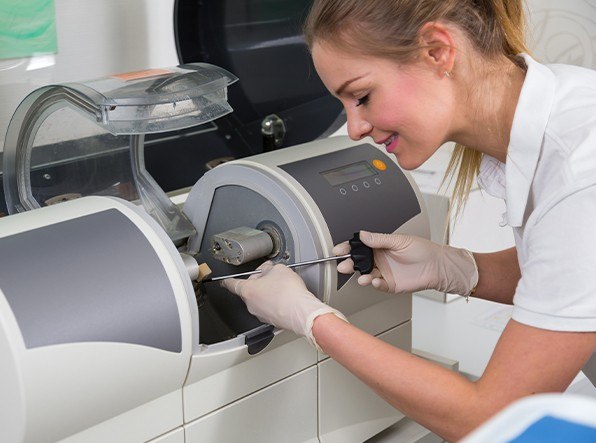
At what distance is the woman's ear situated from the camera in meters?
1.08

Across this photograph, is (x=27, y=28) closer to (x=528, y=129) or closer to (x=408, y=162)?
(x=408, y=162)

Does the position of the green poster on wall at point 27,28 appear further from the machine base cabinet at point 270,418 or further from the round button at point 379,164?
the machine base cabinet at point 270,418

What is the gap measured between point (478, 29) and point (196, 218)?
1.78 ft

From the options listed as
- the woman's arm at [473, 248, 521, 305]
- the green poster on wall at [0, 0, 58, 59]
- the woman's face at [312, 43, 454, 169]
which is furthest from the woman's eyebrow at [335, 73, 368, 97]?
the green poster on wall at [0, 0, 58, 59]

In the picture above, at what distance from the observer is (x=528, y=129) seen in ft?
3.58

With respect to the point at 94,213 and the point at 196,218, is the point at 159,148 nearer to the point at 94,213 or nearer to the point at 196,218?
the point at 196,218

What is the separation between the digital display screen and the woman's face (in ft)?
0.48

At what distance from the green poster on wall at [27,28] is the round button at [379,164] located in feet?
2.22

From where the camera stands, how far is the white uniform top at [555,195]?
3.23ft

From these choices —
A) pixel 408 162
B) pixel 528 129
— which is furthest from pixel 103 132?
pixel 528 129

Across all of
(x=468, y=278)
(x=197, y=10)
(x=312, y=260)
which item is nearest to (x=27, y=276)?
(x=312, y=260)

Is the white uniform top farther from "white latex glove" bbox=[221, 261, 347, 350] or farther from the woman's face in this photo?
"white latex glove" bbox=[221, 261, 347, 350]

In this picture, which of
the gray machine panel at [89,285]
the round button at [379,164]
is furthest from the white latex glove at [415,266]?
the gray machine panel at [89,285]

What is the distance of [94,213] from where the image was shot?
105cm
